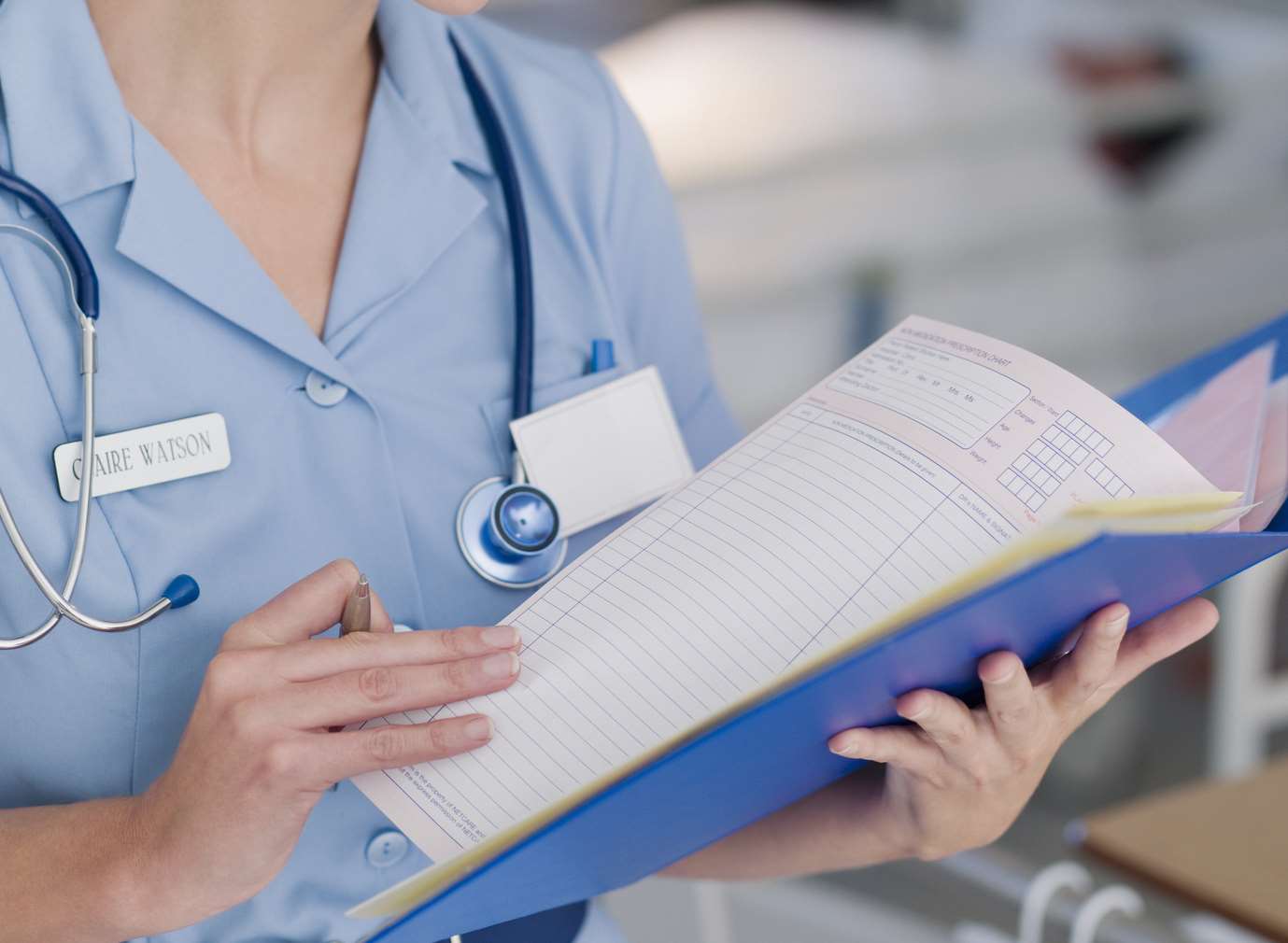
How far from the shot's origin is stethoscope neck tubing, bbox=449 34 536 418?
36.7 inches

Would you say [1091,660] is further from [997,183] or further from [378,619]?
[997,183]

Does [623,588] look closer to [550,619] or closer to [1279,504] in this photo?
[550,619]

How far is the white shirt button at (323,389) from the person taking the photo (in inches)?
33.7

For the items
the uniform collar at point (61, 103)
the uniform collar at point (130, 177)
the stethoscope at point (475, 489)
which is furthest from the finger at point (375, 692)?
the uniform collar at point (61, 103)

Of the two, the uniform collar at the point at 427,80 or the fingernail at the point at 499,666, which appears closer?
the fingernail at the point at 499,666

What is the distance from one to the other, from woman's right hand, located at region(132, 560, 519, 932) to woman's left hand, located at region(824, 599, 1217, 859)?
194mm

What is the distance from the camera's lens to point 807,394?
0.80m

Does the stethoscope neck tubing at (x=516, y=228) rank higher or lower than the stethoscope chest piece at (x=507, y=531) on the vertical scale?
higher

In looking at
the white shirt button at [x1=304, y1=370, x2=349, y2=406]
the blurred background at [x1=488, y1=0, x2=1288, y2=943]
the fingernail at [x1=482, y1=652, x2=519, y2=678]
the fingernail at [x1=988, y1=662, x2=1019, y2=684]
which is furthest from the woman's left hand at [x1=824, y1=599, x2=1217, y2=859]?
the blurred background at [x1=488, y1=0, x2=1288, y2=943]

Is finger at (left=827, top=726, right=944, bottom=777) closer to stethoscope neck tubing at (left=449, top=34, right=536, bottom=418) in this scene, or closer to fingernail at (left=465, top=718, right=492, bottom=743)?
fingernail at (left=465, top=718, right=492, bottom=743)

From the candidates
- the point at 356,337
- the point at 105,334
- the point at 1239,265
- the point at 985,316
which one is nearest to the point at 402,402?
the point at 356,337

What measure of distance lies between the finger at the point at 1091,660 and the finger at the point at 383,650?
0.92ft

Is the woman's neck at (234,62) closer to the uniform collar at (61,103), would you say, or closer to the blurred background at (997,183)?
the uniform collar at (61,103)

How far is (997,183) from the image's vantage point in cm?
322
